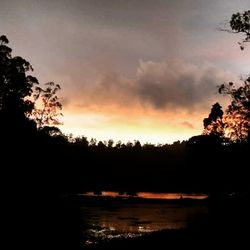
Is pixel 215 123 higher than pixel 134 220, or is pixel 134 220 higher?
pixel 215 123

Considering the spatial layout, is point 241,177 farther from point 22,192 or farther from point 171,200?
point 22,192

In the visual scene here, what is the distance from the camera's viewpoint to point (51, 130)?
210 feet

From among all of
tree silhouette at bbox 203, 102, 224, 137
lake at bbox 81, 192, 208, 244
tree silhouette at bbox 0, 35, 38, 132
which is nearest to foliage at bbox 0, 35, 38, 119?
tree silhouette at bbox 0, 35, 38, 132

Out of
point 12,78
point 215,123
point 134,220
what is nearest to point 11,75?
point 12,78

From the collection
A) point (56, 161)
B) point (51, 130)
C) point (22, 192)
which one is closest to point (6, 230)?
point (22, 192)

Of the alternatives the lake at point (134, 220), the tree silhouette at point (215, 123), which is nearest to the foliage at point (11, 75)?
the lake at point (134, 220)

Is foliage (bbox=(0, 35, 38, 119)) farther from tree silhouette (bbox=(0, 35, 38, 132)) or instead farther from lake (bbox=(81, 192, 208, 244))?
lake (bbox=(81, 192, 208, 244))

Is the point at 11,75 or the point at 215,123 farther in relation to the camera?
the point at 215,123

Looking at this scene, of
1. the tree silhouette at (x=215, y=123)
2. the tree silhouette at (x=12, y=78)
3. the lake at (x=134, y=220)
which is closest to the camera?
the lake at (x=134, y=220)

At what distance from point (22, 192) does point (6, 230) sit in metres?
5.37

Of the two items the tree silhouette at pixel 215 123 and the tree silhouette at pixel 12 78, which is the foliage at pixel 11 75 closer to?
the tree silhouette at pixel 12 78

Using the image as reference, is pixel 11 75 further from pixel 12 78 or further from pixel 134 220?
pixel 134 220

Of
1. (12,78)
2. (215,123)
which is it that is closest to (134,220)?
(12,78)

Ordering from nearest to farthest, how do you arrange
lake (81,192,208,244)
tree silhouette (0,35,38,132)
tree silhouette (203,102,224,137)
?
lake (81,192,208,244)
tree silhouette (0,35,38,132)
tree silhouette (203,102,224,137)
